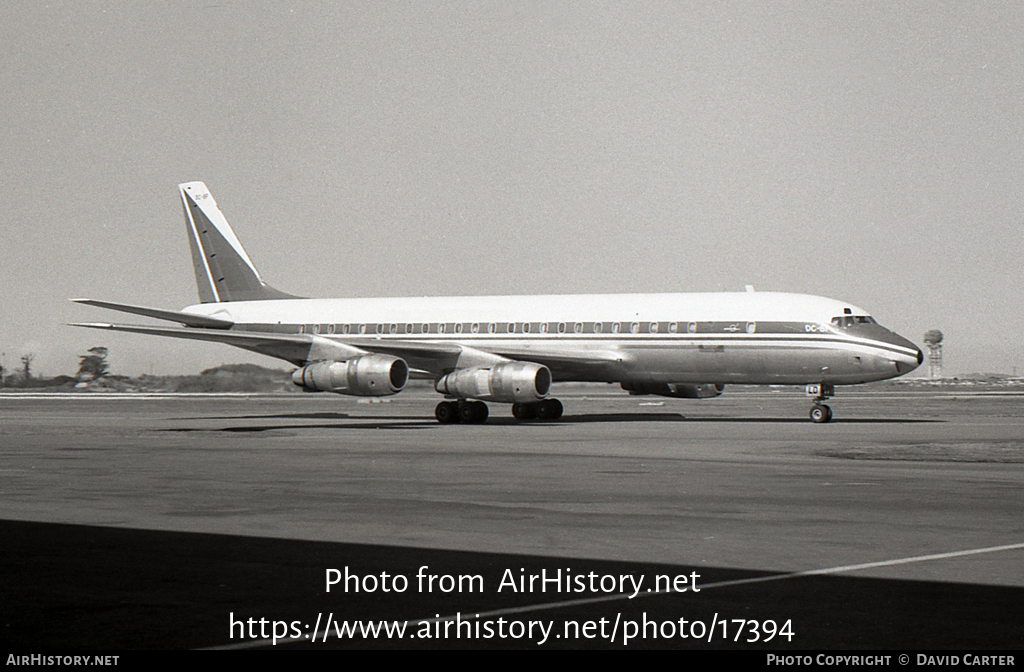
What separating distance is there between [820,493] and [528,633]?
368 inches

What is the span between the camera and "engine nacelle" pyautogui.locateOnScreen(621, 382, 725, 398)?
4053cm

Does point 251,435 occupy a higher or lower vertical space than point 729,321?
lower

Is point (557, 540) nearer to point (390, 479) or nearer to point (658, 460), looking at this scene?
point (390, 479)

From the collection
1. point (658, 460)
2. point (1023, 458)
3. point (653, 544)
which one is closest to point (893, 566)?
point (653, 544)

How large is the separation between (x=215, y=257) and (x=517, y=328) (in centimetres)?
1646

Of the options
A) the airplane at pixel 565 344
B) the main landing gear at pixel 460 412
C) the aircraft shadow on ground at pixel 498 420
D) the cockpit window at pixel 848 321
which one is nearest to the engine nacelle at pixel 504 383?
the airplane at pixel 565 344

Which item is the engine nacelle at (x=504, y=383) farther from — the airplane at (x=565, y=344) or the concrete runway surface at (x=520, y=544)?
the concrete runway surface at (x=520, y=544)

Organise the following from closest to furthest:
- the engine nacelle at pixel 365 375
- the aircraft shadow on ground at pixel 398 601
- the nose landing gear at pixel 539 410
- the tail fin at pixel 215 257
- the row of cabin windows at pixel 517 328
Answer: the aircraft shadow on ground at pixel 398 601, the engine nacelle at pixel 365 375, the row of cabin windows at pixel 517 328, the nose landing gear at pixel 539 410, the tail fin at pixel 215 257

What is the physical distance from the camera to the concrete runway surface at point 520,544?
7.60m

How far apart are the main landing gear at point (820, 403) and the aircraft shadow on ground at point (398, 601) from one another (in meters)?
27.1

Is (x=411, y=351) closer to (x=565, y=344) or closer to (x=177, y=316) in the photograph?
(x=565, y=344)

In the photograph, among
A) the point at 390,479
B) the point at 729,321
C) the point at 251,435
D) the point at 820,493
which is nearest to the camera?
the point at 820,493

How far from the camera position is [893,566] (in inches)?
390

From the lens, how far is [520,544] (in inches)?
440
